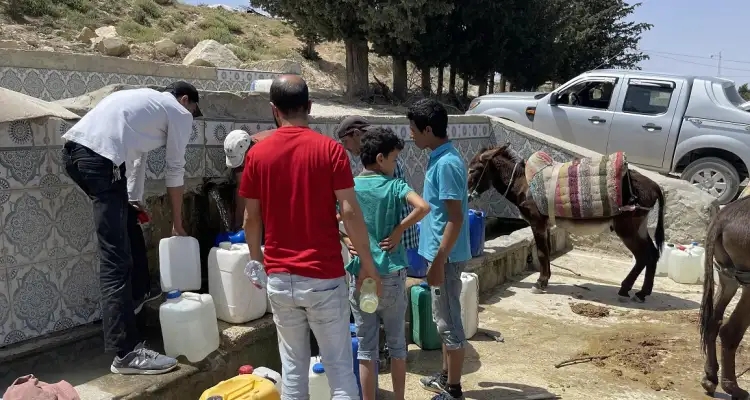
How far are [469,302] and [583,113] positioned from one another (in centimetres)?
600

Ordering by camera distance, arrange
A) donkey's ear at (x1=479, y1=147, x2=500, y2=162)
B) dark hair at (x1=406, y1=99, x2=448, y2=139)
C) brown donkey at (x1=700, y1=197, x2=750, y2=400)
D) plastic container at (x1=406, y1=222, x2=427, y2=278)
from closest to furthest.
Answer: dark hair at (x1=406, y1=99, x2=448, y2=139) < brown donkey at (x1=700, y1=197, x2=750, y2=400) < plastic container at (x1=406, y1=222, x2=427, y2=278) < donkey's ear at (x1=479, y1=147, x2=500, y2=162)

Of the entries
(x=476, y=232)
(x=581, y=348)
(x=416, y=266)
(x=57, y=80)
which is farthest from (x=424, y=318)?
(x=57, y=80)

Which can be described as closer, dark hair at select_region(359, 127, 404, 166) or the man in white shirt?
dark hair at select_region(359, 127, 404, 166)

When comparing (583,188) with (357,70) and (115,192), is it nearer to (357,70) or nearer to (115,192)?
(115,192)

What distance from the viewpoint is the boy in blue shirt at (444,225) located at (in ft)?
10.7

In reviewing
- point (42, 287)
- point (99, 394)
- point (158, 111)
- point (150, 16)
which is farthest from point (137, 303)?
Answer: point (150, 16)

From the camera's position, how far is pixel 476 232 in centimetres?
594

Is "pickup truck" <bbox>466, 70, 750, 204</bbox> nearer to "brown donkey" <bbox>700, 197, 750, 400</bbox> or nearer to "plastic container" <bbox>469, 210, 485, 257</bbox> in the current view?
"plastic container" <bbox>469, 210, 485, 257</bbox>

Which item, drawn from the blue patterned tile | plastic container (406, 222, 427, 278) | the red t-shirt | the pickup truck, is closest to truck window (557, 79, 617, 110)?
the pickup truck

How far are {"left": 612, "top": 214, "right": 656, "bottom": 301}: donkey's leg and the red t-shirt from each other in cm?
422

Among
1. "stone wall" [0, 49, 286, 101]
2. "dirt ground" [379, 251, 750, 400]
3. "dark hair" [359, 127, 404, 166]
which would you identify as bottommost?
"dirt ground" [379, 251, 750, 400]

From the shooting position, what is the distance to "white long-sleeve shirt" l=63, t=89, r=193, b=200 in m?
3.26

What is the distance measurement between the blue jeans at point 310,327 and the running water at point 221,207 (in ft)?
6.40

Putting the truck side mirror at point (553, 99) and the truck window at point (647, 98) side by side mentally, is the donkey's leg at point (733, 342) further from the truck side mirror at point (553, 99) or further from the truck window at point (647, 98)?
the truck side mirror at point (553, 99)
